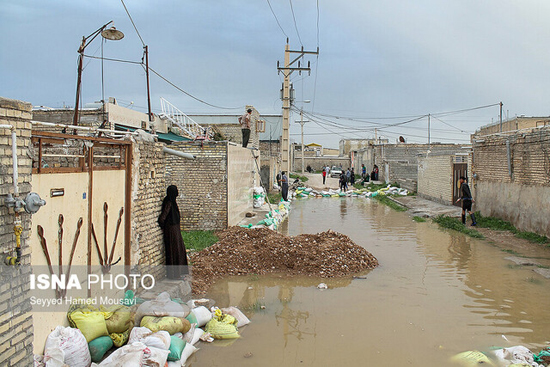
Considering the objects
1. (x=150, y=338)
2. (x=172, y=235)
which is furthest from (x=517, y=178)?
(x=150, y=338)

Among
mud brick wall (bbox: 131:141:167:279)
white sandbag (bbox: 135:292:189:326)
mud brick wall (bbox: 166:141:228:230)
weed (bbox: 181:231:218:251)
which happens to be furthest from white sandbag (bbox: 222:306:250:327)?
mud brick wall (bbox: 166:141:228:230)

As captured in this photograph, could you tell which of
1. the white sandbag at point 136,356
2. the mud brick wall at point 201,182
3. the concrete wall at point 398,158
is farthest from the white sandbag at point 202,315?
the concrete wall at point 398,158

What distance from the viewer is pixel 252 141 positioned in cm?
2103

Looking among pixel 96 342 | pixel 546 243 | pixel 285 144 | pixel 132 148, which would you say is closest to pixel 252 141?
pixel 285 144

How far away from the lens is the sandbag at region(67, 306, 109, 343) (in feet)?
13.9

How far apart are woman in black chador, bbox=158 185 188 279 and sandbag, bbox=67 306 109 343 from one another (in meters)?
2.40

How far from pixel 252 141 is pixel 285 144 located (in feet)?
6.62

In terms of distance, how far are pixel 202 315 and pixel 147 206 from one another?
6.09ft

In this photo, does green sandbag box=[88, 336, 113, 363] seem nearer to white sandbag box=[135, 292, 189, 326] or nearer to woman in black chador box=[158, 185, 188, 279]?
white sandbag box=[135, 292, 189, 326]

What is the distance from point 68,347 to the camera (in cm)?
392

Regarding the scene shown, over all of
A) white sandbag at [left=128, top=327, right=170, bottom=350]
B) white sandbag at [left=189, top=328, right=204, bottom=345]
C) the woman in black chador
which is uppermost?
the woman in black chador

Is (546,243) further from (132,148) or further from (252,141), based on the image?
(252,141)

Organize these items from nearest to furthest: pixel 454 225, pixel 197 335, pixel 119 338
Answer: pixel 119 338
pixel 197 335
pixel 454 225

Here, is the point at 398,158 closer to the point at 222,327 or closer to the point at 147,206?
the point at 147,206
